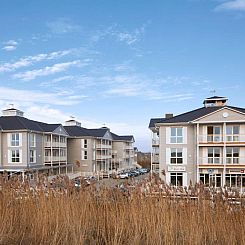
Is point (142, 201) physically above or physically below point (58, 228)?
above

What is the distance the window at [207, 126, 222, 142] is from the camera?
1145 inches

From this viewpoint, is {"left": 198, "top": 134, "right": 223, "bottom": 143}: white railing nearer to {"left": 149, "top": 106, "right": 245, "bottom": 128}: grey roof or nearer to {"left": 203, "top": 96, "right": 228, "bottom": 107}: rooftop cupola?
{"left": 149, "top": 106, "right": 245, "bottom": 128}: grey roof

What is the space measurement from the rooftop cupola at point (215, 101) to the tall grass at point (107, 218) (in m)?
28.7

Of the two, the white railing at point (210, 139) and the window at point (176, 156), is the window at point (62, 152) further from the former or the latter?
the white railing at point (210, 139)

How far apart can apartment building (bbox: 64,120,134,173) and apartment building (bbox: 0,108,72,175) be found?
6405 millimetres

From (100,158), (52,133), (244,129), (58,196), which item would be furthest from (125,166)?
(58,196)

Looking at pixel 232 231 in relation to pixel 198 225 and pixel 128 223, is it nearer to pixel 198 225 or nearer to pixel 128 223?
pixel 198 225

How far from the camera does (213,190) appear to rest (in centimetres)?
479

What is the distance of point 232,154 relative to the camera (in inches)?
1140

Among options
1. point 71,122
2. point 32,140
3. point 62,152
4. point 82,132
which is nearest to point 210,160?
point 32,140

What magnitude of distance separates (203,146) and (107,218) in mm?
24914

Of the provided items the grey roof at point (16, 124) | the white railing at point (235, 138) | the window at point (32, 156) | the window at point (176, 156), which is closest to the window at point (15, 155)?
the window at point (32, 156)

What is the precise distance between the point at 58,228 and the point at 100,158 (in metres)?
48.9

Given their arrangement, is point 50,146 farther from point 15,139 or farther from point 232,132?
point 232,132
